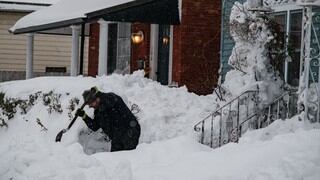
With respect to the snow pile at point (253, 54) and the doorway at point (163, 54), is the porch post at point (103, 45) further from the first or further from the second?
the snow pile at point (253, 54)

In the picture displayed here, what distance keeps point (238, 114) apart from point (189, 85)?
429 centimetres

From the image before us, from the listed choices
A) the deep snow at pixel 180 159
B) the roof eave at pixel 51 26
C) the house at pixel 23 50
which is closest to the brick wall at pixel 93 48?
the roof eave at pixel 51 26

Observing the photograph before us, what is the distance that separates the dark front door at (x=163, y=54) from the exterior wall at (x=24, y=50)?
9.47 metres

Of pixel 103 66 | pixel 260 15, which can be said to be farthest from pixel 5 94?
pixel 260 15

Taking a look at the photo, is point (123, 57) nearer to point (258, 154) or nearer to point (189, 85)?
point (189, 85)

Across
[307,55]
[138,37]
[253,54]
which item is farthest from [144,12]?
[307,55]

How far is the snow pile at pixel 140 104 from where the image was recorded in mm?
11484

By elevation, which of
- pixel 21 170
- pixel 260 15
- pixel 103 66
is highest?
pixel 260 15

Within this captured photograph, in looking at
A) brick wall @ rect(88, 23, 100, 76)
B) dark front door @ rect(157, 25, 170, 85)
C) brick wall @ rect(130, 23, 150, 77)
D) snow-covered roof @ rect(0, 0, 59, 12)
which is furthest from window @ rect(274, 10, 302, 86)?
snow-covered roof @ rect(0, 0, 59, 12)

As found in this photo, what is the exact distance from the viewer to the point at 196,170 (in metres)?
7.00

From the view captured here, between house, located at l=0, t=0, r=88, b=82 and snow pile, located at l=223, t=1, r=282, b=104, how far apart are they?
15.7 meters

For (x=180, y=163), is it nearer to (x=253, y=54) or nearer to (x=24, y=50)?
(x=253, y=54)

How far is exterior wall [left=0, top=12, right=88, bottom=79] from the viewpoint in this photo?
85.1 ft

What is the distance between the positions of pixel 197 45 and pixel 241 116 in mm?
4511
